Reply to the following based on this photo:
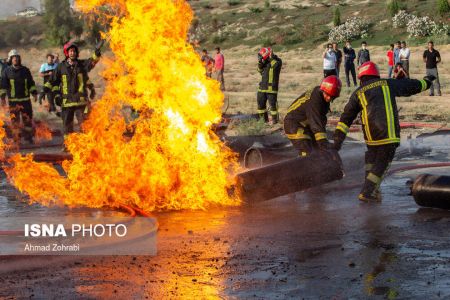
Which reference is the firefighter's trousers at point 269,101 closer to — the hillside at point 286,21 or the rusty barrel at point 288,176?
the rusty barrel at point 288,176

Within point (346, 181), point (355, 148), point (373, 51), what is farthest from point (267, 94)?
point (373, 51)

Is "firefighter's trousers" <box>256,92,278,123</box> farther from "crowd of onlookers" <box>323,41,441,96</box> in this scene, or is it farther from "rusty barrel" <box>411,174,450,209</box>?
"rusty barrel" <box>411,174,450,209</box>

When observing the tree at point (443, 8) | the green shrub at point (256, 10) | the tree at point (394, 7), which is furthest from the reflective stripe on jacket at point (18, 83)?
the green shrub at point (256, 10)

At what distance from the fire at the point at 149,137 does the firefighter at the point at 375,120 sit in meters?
1.58

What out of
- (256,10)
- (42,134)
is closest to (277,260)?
(42,134)

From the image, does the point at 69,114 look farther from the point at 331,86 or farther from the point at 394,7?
the point at 394,7

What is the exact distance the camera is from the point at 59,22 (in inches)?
2778

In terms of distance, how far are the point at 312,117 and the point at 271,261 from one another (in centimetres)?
348

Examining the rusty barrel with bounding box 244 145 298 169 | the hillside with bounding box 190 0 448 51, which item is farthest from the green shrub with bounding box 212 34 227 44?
the rusty barrel with bounding box 244 145 298 169

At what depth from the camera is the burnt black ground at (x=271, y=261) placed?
20.7 feet

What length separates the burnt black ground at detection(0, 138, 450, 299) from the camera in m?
6.31

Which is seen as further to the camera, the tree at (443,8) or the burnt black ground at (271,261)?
the tree at (443,8)

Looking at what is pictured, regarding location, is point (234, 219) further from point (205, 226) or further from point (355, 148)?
point (355, 148)

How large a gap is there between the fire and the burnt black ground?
0.48 meters
